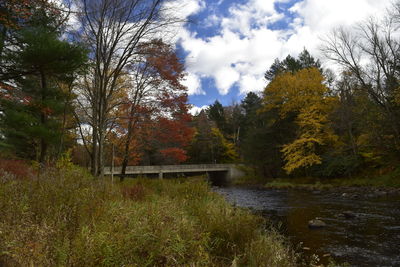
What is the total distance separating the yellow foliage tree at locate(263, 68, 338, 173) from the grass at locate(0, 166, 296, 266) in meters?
22.1

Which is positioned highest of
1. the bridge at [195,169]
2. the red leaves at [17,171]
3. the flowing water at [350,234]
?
the red leaves at [17,171]

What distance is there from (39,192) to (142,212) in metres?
1.52

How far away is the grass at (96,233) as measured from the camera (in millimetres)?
2609

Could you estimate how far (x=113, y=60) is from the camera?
10133mm

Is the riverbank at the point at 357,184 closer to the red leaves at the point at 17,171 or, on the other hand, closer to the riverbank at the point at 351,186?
the riverbank at the point at 351,186

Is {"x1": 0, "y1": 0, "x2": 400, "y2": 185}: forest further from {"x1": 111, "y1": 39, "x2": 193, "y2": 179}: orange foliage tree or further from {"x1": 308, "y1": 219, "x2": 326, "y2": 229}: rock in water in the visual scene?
{"x1": 308, "y1": 219, "x2": 326, "y2": 229}: rock in water

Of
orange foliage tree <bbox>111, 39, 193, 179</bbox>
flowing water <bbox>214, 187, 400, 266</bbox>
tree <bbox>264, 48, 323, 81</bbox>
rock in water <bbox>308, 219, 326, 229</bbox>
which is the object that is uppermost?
tree <bbox>264, 48, 323, 81</bbox>

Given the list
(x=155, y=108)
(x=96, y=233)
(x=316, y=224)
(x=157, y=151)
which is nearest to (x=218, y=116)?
(x=157, y=151)

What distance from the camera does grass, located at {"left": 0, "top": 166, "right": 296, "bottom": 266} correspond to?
2.61 metres

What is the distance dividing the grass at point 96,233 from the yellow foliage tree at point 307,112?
72.6 feet

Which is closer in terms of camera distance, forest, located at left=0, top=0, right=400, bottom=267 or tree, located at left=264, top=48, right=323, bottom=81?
forest, located at left=0, top=0, right=400, bottom=267

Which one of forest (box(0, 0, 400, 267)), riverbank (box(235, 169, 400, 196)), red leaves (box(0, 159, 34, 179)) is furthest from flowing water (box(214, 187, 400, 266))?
riverbank (box(235, 169, 400, 196))

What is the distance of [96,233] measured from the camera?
117 inches

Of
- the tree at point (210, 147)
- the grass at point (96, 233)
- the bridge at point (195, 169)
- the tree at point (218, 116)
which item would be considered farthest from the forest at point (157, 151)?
the tree at point (218, 116)
